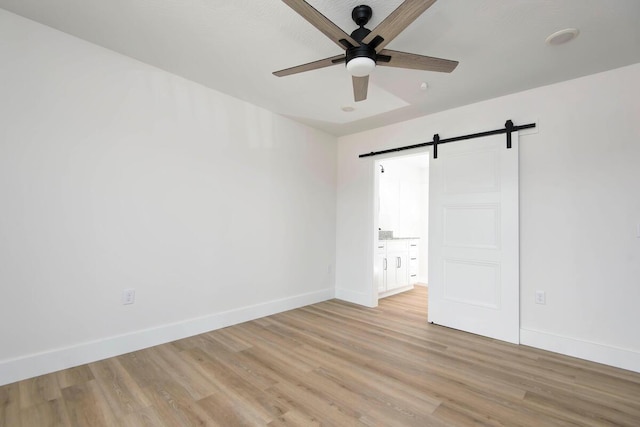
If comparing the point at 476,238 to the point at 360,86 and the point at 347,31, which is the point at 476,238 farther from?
the point at 347,31

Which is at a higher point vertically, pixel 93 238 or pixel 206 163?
pixel 206 163

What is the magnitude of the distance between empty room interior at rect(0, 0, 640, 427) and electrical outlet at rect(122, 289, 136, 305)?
0.01m

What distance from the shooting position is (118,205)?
2.49 metres

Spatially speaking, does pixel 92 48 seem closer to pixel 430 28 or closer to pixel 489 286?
pixel 430 28

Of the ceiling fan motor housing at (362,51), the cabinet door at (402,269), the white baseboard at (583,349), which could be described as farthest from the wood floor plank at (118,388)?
the cabinet door at (402,269)

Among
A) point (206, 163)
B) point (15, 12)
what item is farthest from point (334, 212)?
point (15, 12)

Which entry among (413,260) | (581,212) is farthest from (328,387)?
(413,260)

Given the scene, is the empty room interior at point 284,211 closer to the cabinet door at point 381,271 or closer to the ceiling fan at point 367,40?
the ceiling fan at point 367,40

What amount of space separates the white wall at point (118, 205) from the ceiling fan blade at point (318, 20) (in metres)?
1.89

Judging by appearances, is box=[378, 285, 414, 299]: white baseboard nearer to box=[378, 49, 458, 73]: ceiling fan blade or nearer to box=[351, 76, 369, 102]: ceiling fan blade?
box=[351, 76, 369, 102]: ceiling fan blade

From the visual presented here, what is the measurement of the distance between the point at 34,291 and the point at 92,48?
6.34 feet

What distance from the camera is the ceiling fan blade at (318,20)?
1.38 meters

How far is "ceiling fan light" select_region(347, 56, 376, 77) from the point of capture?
1751mm

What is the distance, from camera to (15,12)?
2.05 meters
